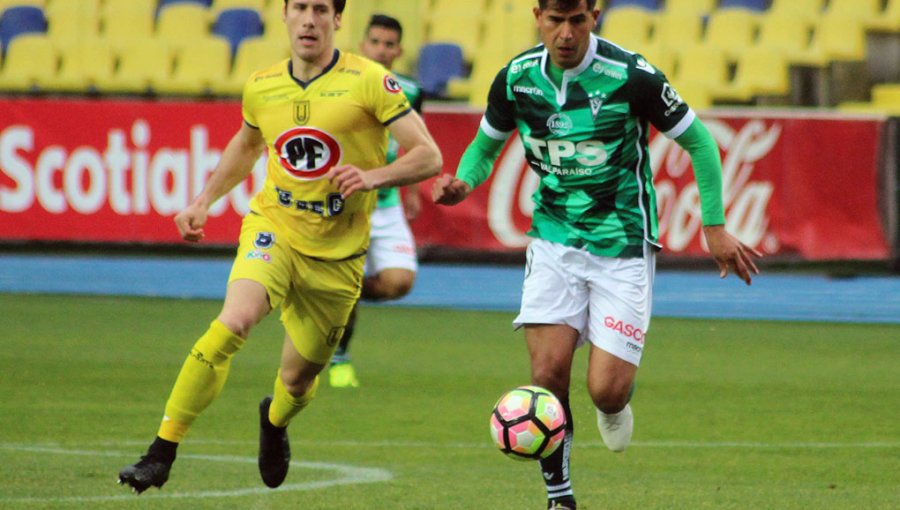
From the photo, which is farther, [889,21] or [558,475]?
[889,21]

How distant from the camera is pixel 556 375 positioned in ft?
21.5

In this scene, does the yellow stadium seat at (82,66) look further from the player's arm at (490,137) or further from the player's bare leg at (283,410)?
the player's arm at (490,137)

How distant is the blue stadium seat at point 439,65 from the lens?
19.6 m

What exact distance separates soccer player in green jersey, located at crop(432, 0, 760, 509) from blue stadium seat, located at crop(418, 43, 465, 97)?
12884mm

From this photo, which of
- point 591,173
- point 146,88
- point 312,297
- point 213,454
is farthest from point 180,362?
point 146,88

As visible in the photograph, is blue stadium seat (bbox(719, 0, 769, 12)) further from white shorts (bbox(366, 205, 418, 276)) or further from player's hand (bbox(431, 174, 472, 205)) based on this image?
player's hand (bbox(431, 174, 472, 205))

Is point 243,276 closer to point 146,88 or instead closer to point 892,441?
point 892,441

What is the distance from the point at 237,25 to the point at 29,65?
2.67 metres

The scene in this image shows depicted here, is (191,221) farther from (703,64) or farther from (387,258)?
(703,64)

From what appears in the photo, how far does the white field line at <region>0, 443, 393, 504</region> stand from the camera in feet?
22.7

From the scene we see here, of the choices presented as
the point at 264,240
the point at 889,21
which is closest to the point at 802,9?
the point at 889,21

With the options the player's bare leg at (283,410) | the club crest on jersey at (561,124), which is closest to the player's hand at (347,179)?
the club crest on jersey at (561,124)

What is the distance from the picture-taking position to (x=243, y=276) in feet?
22.1

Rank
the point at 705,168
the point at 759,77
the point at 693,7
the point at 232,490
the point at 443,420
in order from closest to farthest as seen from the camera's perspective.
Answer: the point at 705,168 → the point at 232,490 → the point at 443,420 → the point at 759,77 → the point at 693,7
